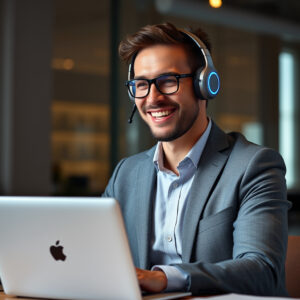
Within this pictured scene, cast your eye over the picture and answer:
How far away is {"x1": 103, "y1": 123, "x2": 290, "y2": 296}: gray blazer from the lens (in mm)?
1684

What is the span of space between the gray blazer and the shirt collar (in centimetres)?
3

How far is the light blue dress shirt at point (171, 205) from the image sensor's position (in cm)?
207

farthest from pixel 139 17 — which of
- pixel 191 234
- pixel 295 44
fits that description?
pixel 191 234

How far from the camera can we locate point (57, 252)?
1.53 meters

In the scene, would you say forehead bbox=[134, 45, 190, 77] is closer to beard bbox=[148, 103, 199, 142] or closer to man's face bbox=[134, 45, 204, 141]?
man's face bbox=[134, 45, 204, 141]

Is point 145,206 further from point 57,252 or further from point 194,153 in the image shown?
point 57,252

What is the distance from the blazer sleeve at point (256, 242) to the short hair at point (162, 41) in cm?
43

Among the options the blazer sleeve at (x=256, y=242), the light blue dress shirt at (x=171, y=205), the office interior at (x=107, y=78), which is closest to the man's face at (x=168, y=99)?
the light blue dress shirt at (x=171, y=205)

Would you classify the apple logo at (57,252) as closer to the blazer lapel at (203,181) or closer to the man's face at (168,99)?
the blazer lapel at (203,181)

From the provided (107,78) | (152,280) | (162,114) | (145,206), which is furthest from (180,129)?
(107,78)

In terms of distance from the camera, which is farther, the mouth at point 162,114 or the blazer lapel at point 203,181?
the mouth at point 162,114

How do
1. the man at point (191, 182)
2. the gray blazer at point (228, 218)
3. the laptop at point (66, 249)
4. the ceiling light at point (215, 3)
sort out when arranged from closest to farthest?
the laptop at point (66, 249)
the gray blazer at point (228, 218)
the man at point (191, 182)
the ceiling light at point (215, 3)

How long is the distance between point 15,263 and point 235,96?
→ 4.74m

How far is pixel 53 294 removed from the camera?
5.23ft
